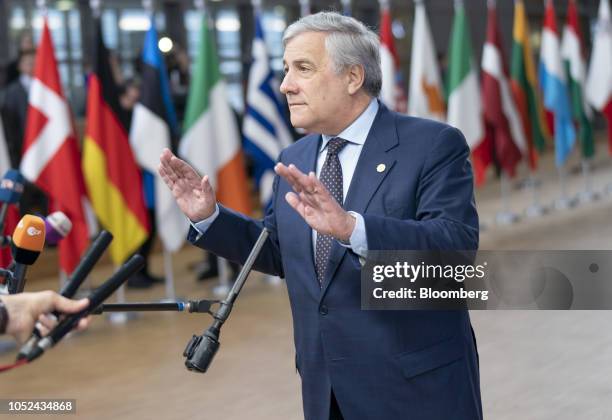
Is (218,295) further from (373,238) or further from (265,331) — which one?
(373,238)

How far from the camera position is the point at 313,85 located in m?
2.43

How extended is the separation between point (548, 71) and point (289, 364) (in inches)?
276

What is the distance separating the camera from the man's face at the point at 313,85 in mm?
2418

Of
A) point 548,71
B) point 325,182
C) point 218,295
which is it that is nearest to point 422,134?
point 325,182

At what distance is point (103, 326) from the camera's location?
24.7ft

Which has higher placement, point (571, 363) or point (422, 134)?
point (422, 134)

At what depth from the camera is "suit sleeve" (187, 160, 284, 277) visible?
8.02 feet

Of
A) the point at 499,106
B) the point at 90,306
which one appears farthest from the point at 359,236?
the point at 499,106

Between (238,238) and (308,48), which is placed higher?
(308,48)

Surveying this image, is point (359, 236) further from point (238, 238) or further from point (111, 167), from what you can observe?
point (111, 167)

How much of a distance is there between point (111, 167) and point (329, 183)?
530cm

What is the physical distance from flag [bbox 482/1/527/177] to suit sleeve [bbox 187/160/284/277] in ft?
28.4

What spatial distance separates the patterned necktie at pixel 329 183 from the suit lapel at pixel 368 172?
44mm

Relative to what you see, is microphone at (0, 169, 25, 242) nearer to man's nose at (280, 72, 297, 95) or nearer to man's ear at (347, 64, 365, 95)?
man's nose at (280, 72, 297, 95)
